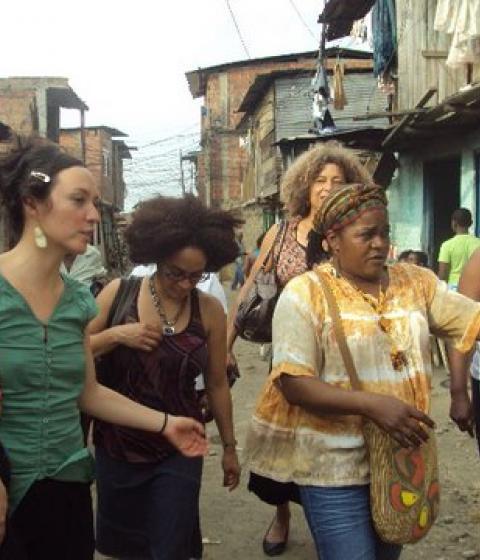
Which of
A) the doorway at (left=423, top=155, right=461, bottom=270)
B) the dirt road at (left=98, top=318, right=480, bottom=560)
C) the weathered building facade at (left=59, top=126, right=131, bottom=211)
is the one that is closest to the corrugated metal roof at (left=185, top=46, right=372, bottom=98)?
the weathered building facade at (left=59, top=126, right=131, bottom=211)

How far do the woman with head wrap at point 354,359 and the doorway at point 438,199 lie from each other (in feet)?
33.7

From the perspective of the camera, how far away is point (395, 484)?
232 cm

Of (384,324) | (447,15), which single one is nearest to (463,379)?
(384,324)

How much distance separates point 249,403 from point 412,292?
18.7 ft

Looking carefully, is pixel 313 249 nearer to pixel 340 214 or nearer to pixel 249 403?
pixel 340 214

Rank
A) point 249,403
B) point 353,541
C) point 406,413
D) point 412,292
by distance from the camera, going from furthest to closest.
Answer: point 249,403 → point 412,292 → point 353,541 → point 406,413

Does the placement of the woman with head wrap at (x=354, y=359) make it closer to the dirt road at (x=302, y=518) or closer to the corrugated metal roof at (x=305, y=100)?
the dirt road at (x=302, y=518)

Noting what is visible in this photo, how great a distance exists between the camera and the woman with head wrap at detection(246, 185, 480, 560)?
238 cm

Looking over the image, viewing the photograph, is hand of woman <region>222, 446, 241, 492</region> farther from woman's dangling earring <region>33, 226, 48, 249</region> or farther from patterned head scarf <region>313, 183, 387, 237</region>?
woman's dangling earring <region>33, 226, 48, 249</region>

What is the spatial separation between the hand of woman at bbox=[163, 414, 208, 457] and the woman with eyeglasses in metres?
0.24

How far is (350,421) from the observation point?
2.43 meters

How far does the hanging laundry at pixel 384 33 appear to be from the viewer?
1349 centimetres

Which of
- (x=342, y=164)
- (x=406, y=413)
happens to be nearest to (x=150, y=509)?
(x=406, y=413)

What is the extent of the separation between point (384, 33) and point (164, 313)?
12.2m
